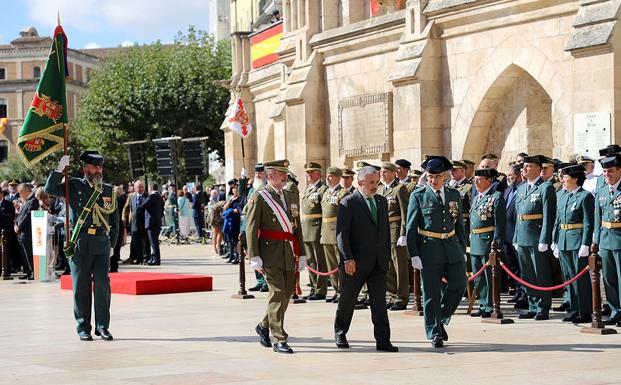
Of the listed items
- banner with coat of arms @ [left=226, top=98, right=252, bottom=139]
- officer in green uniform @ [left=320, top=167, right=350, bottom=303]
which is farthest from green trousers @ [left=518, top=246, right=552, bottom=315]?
banner with coat of arms @ [left=226, top=98, right=252, bottom=139]

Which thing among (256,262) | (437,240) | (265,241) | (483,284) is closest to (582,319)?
(483,284)

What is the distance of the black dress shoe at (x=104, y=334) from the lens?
1249 cm

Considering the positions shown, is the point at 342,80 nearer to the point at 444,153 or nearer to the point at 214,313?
the point at 444,153

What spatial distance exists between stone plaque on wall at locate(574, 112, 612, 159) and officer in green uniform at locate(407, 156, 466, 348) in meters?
5.49

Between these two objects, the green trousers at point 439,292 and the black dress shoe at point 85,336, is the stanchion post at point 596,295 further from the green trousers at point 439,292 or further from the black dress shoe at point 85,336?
the black dress shoe at point 85,336

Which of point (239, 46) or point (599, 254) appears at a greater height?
point (239, 46)

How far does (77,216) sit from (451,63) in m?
10.3

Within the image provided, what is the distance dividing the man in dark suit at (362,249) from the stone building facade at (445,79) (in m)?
6.37

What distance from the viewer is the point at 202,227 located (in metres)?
36.7

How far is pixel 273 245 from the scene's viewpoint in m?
11.6

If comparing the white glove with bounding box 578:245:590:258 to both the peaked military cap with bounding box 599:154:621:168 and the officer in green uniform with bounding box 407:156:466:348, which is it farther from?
the officer in green uniform with bounding box 407:156:466:348

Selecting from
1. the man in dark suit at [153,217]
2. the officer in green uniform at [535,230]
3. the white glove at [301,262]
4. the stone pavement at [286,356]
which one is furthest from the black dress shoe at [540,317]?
the man in dark suit at [153,217]

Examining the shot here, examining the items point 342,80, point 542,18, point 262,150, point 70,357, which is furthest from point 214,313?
point 262,150

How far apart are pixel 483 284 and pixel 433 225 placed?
8.08ft
